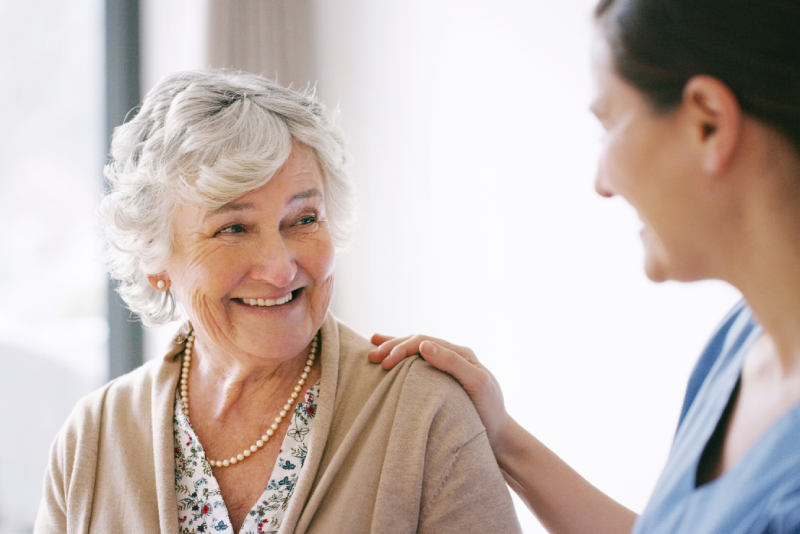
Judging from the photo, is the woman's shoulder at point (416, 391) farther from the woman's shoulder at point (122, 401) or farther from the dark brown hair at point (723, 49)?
the dark brown hair at point (723, 49)

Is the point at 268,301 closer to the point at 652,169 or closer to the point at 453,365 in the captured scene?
the point at 453,365

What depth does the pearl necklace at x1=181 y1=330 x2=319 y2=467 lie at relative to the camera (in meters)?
1.35

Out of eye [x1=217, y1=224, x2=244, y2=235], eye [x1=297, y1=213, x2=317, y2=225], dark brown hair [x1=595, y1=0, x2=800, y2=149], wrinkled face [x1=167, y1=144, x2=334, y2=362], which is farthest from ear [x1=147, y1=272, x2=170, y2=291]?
dark brown hair [x1=595, y1=0, x2=800, y2=149]

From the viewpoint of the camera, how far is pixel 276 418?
137 centimetres

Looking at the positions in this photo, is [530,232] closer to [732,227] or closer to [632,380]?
[632,380]

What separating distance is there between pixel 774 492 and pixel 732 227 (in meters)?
0.26

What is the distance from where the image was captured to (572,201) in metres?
1.92

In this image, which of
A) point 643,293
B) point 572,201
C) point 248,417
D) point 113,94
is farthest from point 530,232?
point 113,94

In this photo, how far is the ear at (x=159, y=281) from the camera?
4.82 feet

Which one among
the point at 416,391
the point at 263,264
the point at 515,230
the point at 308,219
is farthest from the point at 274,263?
the point at 515,230

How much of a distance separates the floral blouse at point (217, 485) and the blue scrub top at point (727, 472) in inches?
27.2

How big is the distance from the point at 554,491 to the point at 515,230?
1003mm

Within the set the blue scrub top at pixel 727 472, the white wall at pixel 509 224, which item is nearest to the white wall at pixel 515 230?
the white wall at pixel 509 224

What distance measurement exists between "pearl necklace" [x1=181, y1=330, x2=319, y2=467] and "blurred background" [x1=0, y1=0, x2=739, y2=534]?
0.88 meters
